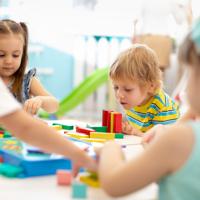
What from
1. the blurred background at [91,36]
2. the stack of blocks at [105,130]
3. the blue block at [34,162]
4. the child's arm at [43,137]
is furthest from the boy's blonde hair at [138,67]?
the blurred background at [91,36]

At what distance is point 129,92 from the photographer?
160cm

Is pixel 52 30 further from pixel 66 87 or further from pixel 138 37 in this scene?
pixel 138 37

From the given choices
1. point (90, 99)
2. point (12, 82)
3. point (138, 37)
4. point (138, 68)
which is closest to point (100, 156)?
point (138, 68)

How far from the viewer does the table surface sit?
2.52 feet

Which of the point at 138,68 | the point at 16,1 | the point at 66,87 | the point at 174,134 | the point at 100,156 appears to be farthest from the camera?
the point at 66,87

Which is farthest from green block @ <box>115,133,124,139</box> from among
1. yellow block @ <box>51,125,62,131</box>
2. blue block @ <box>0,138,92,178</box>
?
blue block @ <box>0,138,92,178</box>

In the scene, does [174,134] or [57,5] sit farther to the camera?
→ [57,5]

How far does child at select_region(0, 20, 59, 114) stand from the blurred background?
1946 millimetres

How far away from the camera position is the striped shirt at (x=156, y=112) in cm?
164

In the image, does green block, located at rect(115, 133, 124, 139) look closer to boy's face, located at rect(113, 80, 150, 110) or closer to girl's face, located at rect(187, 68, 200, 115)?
boy's face, located at rect(113, 80, 150, 110)

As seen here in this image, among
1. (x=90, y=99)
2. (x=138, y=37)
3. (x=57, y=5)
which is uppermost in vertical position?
(x=57, y=5)

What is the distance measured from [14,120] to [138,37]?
336cm

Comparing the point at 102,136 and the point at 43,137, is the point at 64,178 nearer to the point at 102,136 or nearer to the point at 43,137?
the point at 43,137

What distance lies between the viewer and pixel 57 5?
4.13 m
